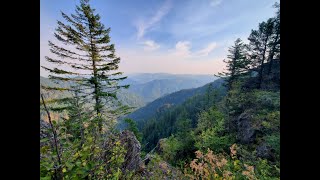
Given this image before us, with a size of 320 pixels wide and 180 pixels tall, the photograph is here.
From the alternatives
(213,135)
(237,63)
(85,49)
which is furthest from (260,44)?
(85,49)

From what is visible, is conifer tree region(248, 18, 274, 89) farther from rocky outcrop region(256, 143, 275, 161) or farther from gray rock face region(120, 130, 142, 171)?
gray rock face region(120, 130, 142, 171)

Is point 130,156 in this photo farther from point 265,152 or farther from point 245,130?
point 245,130

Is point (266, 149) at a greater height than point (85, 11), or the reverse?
point (85, 11)

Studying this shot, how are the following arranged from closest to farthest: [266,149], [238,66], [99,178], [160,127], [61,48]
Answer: [99,178] < [266,149] < [61,48] < [238,66] < [160,127]

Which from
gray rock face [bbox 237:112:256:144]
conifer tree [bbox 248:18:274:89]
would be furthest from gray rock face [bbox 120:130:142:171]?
conifer tree [bbox 248:18:274:89]

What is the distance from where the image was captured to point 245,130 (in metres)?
16.2

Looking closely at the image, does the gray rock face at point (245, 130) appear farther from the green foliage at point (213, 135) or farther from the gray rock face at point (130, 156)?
the gray rock face at point (130, 156)
